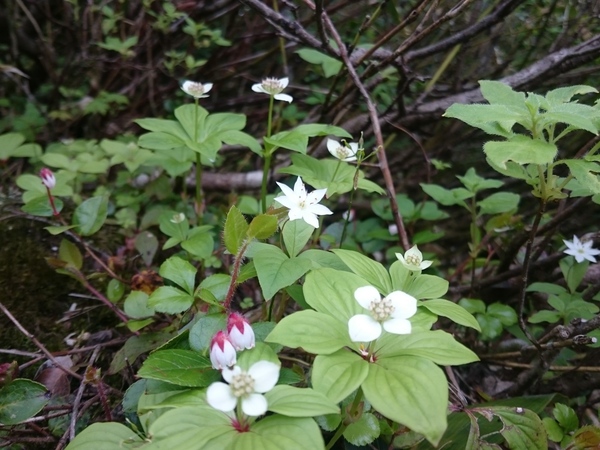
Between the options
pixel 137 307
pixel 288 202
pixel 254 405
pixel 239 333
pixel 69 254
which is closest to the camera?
pixel 254 405

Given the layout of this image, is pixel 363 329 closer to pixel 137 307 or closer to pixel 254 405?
pixel 254 405

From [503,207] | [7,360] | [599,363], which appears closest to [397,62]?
[503,207]

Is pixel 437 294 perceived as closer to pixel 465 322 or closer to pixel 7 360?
pixel 465 322

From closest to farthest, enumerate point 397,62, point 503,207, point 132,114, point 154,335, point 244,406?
point 244,406 < point 154,335 < point 503,207 < point 397,62 < point 132,114

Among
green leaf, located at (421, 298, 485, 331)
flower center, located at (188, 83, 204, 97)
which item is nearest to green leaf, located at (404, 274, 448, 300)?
green leaf, located at (421, 298, 485, 331)

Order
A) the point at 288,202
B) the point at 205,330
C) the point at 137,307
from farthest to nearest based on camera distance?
the point at 137,307 → the point at 288,202 → the point at 205,330

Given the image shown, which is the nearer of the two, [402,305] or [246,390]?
[246,390]

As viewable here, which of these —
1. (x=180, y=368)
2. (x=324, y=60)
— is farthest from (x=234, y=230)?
(x=324, y=60)

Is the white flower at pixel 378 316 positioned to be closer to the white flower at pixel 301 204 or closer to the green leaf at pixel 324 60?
the white flower at pixel 301 204
